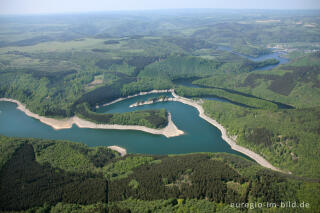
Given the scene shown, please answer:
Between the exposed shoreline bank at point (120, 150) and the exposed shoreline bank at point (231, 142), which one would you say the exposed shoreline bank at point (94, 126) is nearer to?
the exposed shoreline bank at point (120, 150)

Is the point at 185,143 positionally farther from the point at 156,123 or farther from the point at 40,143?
the point at 40,143

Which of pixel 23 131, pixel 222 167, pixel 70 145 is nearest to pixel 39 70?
pixel 23 131

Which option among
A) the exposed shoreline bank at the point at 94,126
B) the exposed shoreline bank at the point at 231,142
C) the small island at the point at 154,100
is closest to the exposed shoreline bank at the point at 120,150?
the exposed shoreline bank at the point at 94,126

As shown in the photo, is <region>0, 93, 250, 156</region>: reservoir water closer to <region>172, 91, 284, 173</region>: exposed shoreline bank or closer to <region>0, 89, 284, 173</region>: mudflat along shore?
<region>172, 91, 284, 173</region>: exposed shoreline bank

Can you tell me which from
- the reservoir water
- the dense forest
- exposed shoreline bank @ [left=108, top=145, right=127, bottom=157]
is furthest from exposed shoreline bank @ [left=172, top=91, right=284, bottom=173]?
exposed shoreline bank @ [left=108, top=145, right=127, bottom=157]

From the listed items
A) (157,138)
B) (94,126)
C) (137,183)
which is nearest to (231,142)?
(157,138)

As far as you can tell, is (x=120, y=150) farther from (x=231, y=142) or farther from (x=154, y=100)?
(x=154, y=100)
